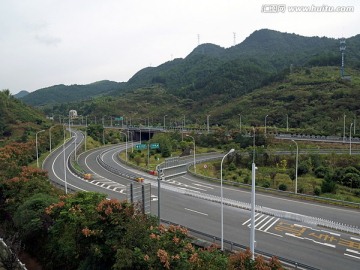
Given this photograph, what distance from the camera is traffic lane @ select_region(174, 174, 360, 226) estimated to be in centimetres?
2973

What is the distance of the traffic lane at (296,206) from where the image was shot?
97.6 ft

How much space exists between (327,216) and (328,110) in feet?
259

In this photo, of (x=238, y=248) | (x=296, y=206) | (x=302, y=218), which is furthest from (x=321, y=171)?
(x=238, y=248)

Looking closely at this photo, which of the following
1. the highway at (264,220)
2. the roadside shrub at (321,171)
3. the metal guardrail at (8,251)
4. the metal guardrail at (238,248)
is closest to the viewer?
the metal guardrail at (238,248)

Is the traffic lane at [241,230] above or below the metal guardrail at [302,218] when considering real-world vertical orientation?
below

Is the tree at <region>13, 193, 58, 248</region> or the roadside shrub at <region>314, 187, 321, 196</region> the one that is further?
the roadside shrub at <region>314, 187, 321, 196</region>

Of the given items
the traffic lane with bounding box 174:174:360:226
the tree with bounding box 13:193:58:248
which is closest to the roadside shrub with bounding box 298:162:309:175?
the traffic lane with bounding box 174:174:360:226

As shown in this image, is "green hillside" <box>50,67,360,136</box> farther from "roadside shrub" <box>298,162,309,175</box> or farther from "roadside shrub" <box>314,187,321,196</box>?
"roadside shrub" <box>314,187,321,196</box>

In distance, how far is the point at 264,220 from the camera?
28797 mm

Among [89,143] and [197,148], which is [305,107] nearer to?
[197,148]

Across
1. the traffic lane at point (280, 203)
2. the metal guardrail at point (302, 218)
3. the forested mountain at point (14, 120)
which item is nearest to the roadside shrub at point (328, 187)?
the traffic lane at point (280, 203)

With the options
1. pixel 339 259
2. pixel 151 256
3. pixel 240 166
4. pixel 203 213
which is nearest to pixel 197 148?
pixel 240 166

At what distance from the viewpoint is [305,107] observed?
359 feet

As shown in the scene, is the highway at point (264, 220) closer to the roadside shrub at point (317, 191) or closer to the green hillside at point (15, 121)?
the roadside shrub at point (317, 191)
